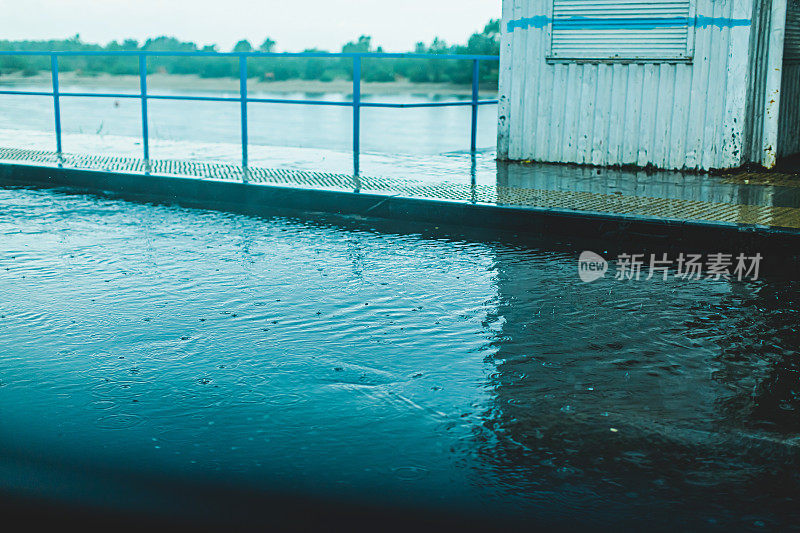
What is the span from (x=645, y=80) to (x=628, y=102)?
279 millimetres

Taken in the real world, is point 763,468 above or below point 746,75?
below

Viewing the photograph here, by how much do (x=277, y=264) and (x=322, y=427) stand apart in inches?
114

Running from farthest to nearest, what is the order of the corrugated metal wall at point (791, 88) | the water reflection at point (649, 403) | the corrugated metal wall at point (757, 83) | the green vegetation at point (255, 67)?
1. the green vegetation at point (255, 67)
2. the corrugated metal wall at point (791, 88)
3. the corrugated metal wall at point (757, 83)
4. the water reflection at point (649, 403)

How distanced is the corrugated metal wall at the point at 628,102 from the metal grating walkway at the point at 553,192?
61 cm

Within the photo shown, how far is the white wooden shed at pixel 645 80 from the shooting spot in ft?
32.4

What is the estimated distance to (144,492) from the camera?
9.87 ft

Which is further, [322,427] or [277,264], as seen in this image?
[277,264]

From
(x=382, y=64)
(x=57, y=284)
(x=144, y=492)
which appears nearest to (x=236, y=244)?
(x=57, y=284)

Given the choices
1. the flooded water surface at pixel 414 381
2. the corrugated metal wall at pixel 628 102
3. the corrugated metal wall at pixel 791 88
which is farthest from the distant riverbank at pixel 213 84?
the flooded water surface at pixel 414 381

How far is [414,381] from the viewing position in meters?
4.02

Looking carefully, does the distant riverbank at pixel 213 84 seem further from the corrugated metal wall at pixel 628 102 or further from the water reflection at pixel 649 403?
the water reflection at pixel 649 403

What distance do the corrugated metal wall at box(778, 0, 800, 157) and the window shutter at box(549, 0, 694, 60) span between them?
168cm

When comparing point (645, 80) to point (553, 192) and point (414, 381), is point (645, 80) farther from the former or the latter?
point (414, 381)

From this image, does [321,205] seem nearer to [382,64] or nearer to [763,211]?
[763,211]
